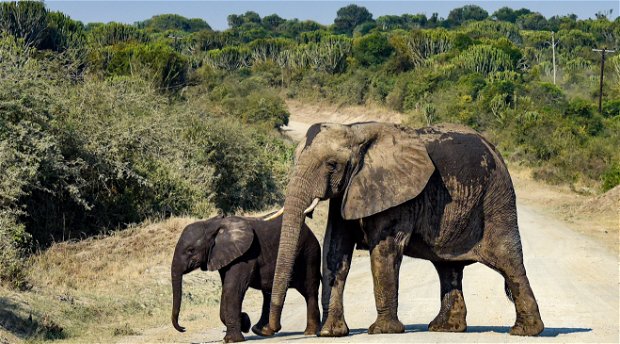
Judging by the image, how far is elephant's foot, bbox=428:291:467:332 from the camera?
11.6 m

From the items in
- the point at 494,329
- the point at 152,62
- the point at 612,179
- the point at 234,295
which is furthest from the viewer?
the point at 152,62

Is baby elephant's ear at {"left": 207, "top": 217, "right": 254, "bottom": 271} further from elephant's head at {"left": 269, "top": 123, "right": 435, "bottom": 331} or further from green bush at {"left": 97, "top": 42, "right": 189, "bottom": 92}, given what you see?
green bush at {"left": 97, "top": 42, "right": 189, "bottom": 92}

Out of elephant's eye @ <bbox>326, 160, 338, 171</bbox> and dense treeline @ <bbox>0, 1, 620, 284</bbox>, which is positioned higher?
elephant's eye @ <bbox>326, 160, 338, 171</bbox>

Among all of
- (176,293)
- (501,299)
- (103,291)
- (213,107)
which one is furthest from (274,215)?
(213,107)

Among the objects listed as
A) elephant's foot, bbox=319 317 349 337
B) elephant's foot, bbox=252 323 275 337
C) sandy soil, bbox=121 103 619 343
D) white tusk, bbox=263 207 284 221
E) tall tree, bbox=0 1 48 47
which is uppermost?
tall tree, bbox=0 1 48 47

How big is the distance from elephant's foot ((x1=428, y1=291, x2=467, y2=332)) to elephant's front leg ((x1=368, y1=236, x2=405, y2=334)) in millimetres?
900

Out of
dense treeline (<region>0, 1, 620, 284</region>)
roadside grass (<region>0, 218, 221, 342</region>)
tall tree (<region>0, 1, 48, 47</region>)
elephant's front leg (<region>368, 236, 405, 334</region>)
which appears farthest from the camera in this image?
tall tree (<region>0, 1, 48, 47</region>)

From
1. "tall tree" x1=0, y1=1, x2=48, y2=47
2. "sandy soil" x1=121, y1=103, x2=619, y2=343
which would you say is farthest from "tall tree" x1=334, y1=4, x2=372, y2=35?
"sandy soil" x1=121, y1=103, x2=619, y2=343

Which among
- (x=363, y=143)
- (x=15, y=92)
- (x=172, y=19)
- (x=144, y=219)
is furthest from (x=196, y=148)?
(x=172, y=19)

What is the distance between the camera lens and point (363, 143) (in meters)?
10.8

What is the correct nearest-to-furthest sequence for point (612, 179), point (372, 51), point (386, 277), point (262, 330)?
point (386, 277), point (262, 330), point (612, 179), point (372, 51)

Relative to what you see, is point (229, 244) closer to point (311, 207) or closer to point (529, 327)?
point (311, 207)

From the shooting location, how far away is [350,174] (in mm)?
10680

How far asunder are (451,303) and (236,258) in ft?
8.11
